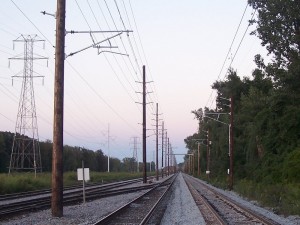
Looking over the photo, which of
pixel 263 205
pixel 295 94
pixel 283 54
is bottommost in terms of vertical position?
pixel 263 205

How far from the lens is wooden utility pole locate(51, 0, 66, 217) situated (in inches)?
869

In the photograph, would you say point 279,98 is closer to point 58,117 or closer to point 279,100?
point 279,100

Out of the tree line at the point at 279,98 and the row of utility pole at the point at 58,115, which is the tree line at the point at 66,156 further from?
the row of utility pole at the point at 58,115

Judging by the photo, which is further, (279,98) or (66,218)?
(279,98)

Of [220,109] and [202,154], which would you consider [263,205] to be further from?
[202,154]

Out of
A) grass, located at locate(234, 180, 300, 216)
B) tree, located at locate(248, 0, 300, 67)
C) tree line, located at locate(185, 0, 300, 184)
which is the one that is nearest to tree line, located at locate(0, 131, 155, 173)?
tree line, located at locate(185, 0, 300, 184)

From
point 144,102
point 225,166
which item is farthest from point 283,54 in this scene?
point 225,166

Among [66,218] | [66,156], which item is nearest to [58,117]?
[66,218]

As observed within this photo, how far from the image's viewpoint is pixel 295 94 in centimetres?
4238

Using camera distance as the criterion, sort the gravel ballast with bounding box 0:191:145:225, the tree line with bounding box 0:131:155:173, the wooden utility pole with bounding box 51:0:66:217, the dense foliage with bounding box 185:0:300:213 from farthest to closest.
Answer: the tree line with bounding box 0:131:155:173 → the dense foliage with bounding box 185:0:300:213 → the wooden utility pole with bounding box 51:0:66:217 → the gravel ballast with bounding box 0:191:145:225

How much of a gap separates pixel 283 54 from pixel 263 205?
18359 millimetres

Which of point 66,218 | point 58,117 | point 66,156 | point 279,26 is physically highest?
point 279,26

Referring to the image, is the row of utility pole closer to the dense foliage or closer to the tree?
the dense foliage

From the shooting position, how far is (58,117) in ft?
73.2
